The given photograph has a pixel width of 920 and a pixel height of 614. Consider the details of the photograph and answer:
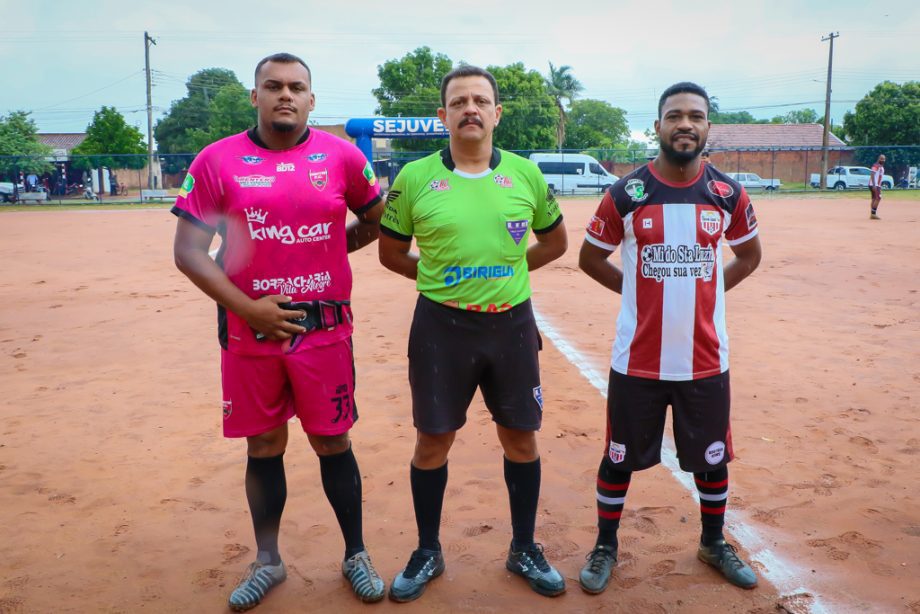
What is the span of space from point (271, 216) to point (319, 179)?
0.26 meters

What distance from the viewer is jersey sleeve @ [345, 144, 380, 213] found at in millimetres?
3238

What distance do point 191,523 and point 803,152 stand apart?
5146 cm

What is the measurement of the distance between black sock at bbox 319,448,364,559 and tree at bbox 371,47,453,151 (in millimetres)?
49815

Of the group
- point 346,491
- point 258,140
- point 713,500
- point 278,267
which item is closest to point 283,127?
point 258,140

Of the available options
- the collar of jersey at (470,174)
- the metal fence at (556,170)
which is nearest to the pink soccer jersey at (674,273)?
the collar of jersey at (470,174)

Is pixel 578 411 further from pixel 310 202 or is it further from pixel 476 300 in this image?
pixel 310 202

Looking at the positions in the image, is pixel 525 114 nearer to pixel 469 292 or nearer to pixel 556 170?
pixel 556 170

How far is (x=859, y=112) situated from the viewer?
49.0m

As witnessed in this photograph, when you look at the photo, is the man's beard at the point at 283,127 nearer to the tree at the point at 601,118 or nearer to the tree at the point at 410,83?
the tree at the point at 410,83

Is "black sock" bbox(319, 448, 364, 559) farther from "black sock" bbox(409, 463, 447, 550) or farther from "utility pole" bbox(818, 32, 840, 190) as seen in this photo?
"utility pole" bbox(818, 32, 840, 190)

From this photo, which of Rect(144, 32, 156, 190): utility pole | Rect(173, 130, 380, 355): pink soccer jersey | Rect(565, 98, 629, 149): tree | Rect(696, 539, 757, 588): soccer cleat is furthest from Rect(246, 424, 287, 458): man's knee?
Rect(565, 98, 629, 149): tree

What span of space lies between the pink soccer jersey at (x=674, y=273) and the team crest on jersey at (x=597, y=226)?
109mm

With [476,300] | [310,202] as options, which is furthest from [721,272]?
[310,202]

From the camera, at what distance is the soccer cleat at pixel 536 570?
3246mm
